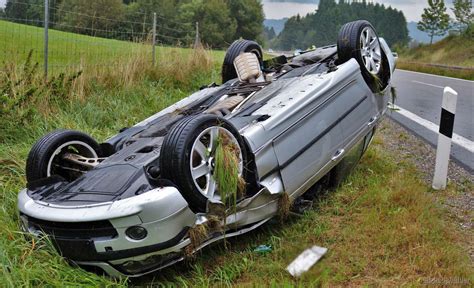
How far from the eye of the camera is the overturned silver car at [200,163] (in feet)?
8.82

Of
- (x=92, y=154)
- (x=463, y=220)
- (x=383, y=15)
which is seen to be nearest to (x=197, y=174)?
(x=92, y=154)

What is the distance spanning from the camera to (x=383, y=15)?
93.9 metres

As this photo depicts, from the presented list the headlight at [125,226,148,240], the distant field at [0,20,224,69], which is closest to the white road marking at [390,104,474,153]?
the headlight at [125,226,148,240]

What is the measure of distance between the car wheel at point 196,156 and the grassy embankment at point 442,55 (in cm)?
2064

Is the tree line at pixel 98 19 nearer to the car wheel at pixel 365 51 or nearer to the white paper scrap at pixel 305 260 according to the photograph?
the car wheel at pixel 365 51

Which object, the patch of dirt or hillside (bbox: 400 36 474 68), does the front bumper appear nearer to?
the patch of dirt

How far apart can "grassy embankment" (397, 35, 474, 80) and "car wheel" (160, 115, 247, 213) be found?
20.6 metres

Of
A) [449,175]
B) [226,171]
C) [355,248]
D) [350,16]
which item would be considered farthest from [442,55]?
[350,16]

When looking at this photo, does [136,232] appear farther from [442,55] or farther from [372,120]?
[442,55]

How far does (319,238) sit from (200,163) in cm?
110

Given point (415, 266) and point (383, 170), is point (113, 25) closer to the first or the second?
point (383, 170)

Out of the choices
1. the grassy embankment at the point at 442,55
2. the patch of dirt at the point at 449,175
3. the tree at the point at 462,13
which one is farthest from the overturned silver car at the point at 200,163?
the tree at the point at 462,13

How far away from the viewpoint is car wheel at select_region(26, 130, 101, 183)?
Result: 329 centimetres

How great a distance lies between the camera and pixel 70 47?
8.61m
